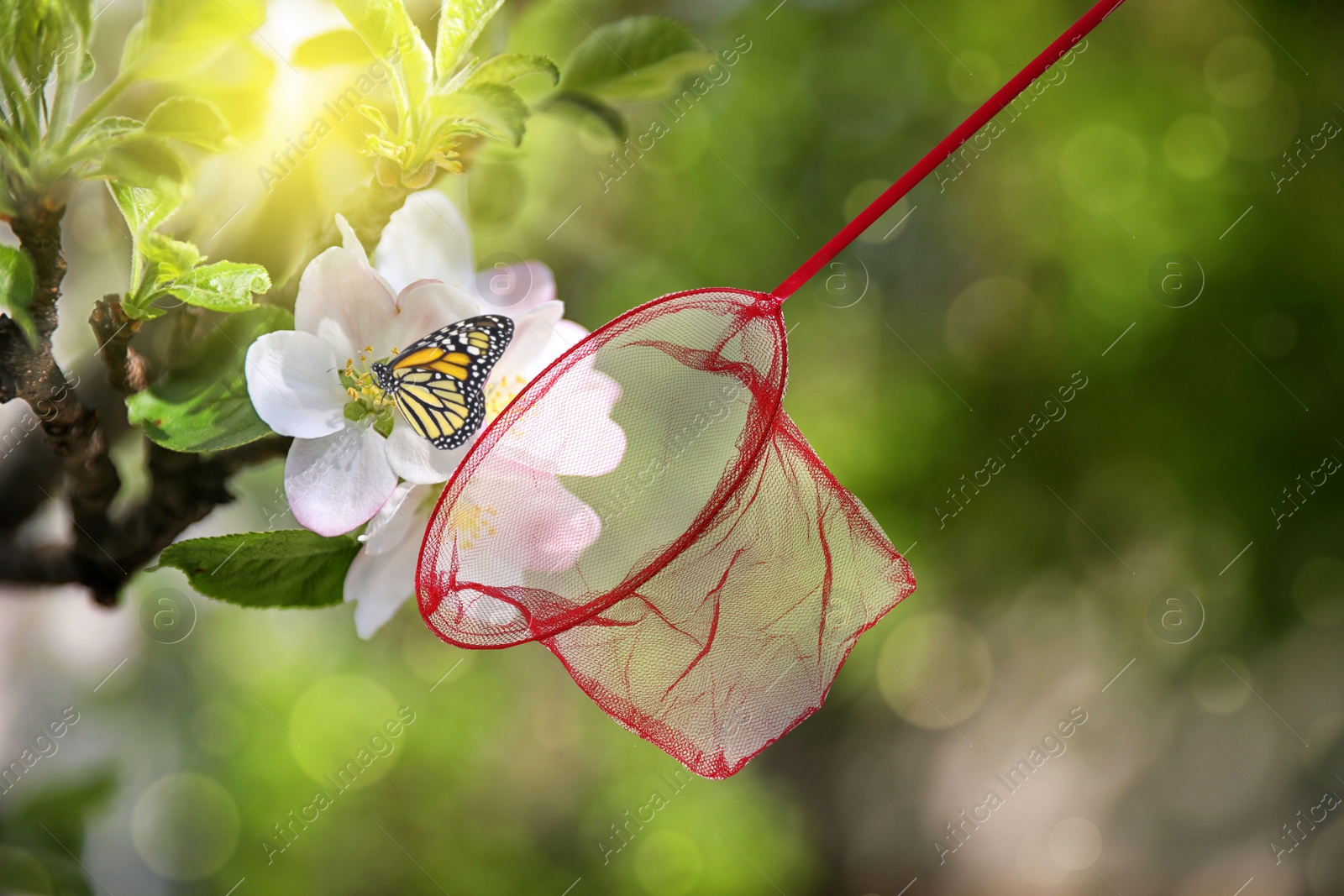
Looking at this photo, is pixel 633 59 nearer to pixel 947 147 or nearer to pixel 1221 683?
pixel 947 147

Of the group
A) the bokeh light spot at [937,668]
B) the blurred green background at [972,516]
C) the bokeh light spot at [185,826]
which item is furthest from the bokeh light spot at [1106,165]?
the bokeh light spot at [185,826]

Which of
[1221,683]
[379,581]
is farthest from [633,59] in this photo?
[1221,683]

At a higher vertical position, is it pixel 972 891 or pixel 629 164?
pixel 629 164

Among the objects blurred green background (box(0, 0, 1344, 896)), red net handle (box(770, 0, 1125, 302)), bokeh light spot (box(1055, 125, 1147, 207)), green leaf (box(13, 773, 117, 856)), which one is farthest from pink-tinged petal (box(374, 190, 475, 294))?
bokeh light spot (box(1055, 125, 1147, 207))

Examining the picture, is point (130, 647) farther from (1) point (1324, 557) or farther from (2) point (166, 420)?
(1) point (1324, 557)

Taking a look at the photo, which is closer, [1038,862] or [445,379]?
[445,379]

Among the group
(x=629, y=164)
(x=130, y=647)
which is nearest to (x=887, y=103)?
(x=629, y=164)
